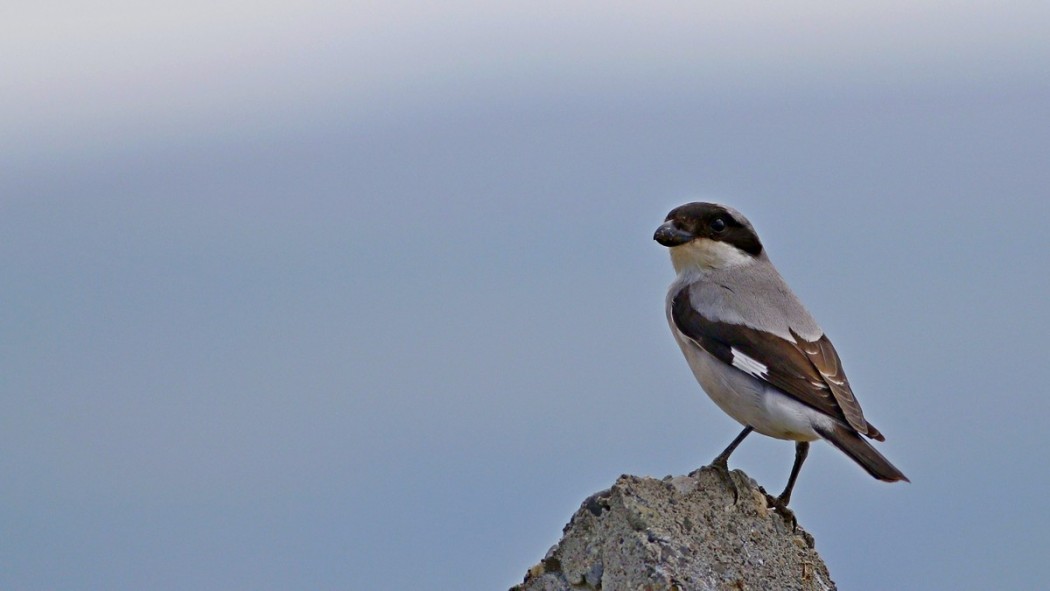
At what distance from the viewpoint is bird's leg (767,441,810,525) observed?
5.84 metres

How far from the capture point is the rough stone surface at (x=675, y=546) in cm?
467

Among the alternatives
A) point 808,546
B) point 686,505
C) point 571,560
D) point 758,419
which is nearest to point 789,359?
point 758,419

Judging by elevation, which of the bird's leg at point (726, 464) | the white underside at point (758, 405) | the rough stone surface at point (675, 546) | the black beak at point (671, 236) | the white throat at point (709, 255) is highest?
the black beak at point (671, 236)

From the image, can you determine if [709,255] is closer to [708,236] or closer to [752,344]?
[708,236]

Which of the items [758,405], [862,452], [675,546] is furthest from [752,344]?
[675,546]

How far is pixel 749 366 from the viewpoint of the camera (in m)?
6.81

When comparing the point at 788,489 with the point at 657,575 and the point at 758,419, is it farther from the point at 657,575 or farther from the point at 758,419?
the point at 657,575

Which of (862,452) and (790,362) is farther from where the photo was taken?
(790,362)

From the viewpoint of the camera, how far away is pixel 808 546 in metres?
5.53

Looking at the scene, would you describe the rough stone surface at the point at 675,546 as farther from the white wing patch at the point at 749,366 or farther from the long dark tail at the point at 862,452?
the white wing patch at the point at 749,366

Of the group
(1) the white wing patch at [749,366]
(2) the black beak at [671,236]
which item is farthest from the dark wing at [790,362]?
(2) the black beak at [671,236]

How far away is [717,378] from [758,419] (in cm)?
38

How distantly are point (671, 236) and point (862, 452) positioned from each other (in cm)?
208

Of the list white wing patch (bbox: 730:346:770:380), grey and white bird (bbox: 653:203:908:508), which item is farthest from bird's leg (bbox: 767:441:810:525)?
white wing patch (bbox: 730:346:770:380)
